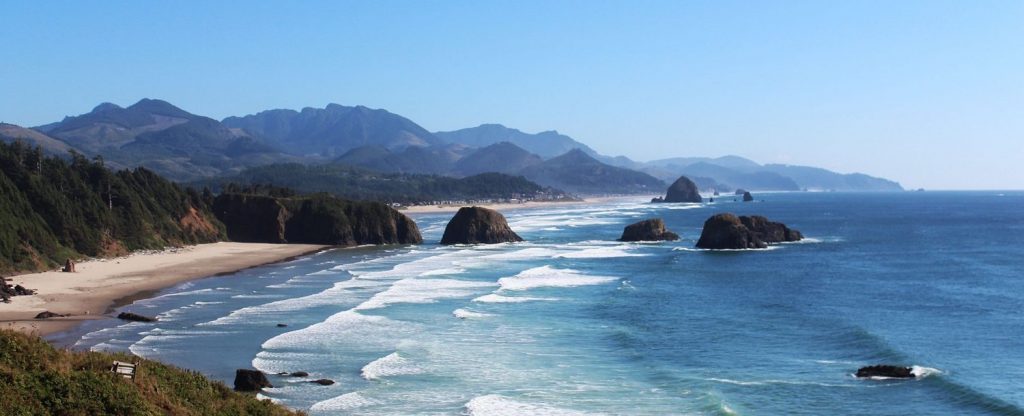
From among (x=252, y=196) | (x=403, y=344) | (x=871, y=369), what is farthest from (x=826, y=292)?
(x=252, y=196)

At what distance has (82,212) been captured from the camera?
71.8 m

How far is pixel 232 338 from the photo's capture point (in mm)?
37469

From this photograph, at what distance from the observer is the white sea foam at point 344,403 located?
27.1 m

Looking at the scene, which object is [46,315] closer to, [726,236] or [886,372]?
[886,372]

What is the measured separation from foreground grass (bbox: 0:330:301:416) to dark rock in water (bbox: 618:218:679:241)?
81.5 meters

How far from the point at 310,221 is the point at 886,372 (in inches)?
2827

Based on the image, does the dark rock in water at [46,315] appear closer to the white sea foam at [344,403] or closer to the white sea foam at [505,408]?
the white sea foam at [344,403]

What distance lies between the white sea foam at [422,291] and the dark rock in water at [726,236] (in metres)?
35.3

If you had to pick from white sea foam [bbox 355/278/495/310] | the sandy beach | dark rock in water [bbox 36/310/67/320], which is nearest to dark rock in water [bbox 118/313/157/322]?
the sandy beach

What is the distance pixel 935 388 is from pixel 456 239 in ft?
222

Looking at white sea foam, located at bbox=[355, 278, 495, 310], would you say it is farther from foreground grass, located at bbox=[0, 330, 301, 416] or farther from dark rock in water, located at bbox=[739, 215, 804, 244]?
dark rock in water, located at bbox=[739, 215, 804, 244]

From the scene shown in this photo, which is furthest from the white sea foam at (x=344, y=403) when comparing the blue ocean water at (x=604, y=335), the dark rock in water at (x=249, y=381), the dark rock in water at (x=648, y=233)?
the dark rock in water at (x=648, y=233)

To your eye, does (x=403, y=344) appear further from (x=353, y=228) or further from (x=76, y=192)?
(x=353, y=228)

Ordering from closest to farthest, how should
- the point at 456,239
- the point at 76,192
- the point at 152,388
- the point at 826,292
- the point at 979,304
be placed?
the point at 152,388, the point at 979,304, the point at 826,292, the point at 76,192, the point at 456,239
